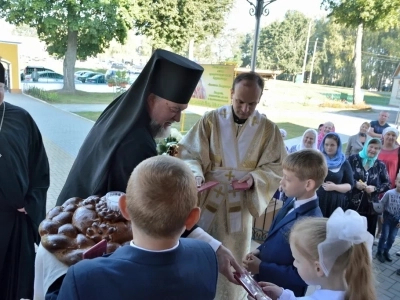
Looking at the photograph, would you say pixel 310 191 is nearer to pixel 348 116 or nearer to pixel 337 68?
pixel 348 116

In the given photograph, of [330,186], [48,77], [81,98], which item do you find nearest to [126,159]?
[330,186]

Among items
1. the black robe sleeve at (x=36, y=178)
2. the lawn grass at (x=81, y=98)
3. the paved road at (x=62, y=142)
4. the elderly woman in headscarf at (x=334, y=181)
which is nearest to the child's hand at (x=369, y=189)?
the elderly woman in headscarf at (x=334, y=181)

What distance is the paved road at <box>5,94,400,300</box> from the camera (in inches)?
151

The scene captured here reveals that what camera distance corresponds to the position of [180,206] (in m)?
0.93

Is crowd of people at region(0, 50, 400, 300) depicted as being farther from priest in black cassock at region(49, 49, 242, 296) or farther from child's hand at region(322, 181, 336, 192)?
child's hand at region(322, 181, 336, 192)

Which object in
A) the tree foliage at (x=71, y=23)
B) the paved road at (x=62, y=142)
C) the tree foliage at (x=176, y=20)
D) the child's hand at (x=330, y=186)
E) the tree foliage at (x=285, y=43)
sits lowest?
the paved road at (x=62, y=142)

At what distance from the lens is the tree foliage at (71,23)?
6379 millimetres

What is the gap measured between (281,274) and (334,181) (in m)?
2.45

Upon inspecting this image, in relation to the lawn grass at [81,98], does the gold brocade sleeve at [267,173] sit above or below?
above

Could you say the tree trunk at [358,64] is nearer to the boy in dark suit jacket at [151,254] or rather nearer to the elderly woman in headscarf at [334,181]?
the elderly woman in headscarf at [334,181]

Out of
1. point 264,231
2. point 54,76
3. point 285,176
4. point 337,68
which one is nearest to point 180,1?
point 54,76

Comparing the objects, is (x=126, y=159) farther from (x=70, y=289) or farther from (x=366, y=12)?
(x=366, y=12)

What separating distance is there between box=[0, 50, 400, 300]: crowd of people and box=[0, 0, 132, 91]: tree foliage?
4.98 metres

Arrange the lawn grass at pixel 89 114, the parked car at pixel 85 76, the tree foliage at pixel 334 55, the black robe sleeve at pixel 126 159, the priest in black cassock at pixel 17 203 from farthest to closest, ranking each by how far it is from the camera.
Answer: the tree foliage at pixel 334 55, the parked car at pixel 85 76, the lawn grass at pixel 89 114, the priest in black cassock at pixel 17 203, the black robe sleeve at pixel 126 159
